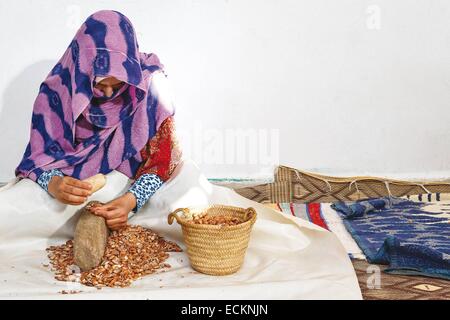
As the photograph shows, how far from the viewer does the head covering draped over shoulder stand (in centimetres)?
243

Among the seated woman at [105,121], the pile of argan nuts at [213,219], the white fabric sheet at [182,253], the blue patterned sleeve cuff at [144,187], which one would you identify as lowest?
the white fabric sheet at [182,253]

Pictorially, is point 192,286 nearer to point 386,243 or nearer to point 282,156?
point 386,243

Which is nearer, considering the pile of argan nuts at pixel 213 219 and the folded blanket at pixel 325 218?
the pile of argan nuts at pixel 213 219

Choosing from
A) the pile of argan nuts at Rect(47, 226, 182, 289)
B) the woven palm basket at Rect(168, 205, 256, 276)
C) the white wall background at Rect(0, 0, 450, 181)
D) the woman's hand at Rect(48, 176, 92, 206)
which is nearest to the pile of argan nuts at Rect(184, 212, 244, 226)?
the woven palm basket at Rect(168, 205, 256, 276)

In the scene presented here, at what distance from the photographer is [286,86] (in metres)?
3.57

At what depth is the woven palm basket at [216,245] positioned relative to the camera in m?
2.17

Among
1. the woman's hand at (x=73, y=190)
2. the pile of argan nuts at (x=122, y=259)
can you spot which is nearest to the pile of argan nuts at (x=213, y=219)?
the pile of argan nuts at (x=122, y=259)

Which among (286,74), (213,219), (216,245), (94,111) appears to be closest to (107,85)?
(94,111)

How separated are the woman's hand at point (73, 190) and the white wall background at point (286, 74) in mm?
1247

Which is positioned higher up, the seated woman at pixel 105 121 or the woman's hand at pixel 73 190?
the seated woman at pixel 105 121

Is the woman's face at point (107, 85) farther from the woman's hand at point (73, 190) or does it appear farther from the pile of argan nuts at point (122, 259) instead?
the pile of argan nuts at point (122, 259)

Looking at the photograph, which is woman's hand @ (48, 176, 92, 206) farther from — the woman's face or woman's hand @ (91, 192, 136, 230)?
the woman's face

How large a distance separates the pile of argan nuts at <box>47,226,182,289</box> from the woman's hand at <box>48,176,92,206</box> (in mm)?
180
